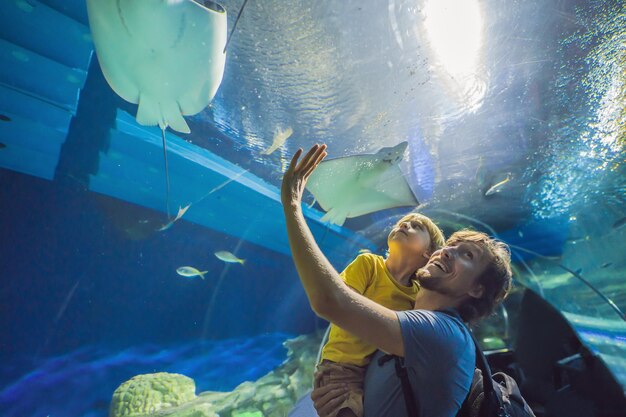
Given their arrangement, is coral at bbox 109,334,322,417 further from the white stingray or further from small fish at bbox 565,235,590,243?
small fish at bbox 565,235,590,243

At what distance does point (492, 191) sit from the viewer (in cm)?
466

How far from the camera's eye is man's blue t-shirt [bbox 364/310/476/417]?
0.83 m

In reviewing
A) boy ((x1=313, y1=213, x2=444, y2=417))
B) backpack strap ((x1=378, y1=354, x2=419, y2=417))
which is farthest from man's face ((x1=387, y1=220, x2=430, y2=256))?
backpack strap ((x1=378, y1=354, x2=419, y2=417))

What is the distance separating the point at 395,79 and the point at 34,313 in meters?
5.34

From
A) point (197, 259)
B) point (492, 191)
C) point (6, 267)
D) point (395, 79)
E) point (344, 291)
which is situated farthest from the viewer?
point (197, 259)

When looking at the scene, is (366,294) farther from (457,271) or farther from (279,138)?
(279,138)

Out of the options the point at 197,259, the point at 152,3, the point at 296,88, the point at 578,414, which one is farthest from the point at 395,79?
the point at 197,259

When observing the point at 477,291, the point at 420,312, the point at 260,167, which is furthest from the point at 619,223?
the point at 420,312

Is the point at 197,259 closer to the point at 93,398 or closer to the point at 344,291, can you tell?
the point at 93,398

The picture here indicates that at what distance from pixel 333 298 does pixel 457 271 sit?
65 centimetres

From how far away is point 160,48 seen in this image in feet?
7.26

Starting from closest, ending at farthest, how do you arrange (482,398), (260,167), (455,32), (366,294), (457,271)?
(482,398) < (457,271) < (366,294) < (455,32) < (260,167)

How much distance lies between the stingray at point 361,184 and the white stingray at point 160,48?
1586 millimetres

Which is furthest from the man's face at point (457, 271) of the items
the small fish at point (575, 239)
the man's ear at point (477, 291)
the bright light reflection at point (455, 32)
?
the small fish at point (575, 239)
